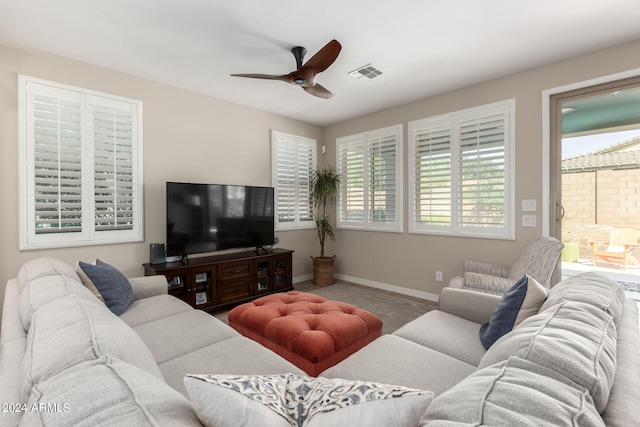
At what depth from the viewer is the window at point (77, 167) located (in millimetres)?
2729

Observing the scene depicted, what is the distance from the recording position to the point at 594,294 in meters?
1.16

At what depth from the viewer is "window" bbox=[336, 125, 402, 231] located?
4.32 metres

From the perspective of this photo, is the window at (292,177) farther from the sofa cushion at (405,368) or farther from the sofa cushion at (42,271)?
the sofa cushion at (405,368)

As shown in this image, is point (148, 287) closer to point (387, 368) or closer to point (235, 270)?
point (235, 270)

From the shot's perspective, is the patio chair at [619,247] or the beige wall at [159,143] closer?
the beige wall at [159,143]

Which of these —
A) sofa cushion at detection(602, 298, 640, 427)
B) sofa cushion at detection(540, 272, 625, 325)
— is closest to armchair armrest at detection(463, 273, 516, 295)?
sofa cushion at detection(540, 272, 625, 325)

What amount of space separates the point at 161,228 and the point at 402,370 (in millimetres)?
3169

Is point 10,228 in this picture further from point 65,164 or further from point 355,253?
point 355,253

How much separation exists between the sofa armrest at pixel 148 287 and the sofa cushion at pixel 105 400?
2047 millimetres

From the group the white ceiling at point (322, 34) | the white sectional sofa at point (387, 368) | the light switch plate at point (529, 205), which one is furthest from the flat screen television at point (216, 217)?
the light switch plate at point (529, 205)

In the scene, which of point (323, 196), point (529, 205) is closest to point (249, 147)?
point (323, 196)

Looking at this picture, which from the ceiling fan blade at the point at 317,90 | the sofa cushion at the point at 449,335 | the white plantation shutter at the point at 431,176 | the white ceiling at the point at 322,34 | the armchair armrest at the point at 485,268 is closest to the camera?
the sofa cushion at the point at 449,335

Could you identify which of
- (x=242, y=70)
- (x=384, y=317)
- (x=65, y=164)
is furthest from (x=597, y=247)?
(x=65, y=164)

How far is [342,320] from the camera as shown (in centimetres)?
206
